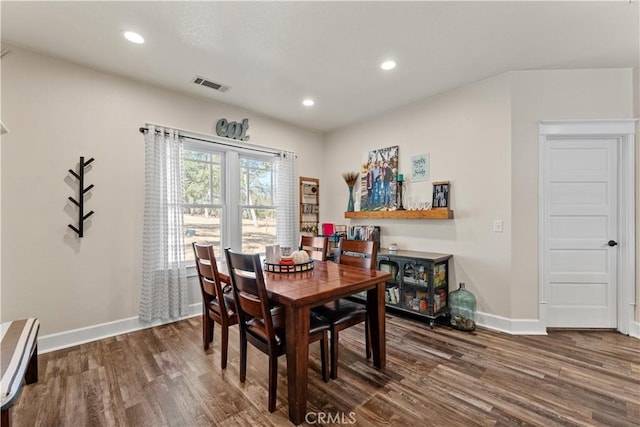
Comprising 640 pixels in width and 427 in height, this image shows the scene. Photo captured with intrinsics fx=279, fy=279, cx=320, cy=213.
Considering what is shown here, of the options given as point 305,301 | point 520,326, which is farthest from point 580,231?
point 305,301

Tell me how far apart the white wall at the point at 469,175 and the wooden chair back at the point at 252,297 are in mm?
2504

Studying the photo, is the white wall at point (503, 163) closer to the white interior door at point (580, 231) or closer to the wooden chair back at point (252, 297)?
the white interior door at point (580, 231)

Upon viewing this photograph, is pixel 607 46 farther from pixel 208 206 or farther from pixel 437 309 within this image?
pixel 208 206

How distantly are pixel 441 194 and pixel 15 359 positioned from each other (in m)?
3.88

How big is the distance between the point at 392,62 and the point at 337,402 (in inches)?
116

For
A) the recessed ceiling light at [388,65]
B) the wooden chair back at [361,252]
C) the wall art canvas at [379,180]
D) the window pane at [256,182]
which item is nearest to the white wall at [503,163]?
the wall art canvas at [379,180]

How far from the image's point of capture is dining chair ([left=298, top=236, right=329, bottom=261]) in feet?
9.35

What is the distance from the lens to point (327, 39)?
2393 millimetres

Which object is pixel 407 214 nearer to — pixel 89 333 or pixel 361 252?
pixel 361 252

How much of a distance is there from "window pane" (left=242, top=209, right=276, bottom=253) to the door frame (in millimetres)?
3432

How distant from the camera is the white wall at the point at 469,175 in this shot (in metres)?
3.02

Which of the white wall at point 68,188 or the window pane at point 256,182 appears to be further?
the window pane at point 256,182

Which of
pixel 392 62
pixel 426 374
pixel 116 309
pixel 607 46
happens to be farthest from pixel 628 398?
pixel 116 309

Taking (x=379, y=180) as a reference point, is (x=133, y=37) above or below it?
above
